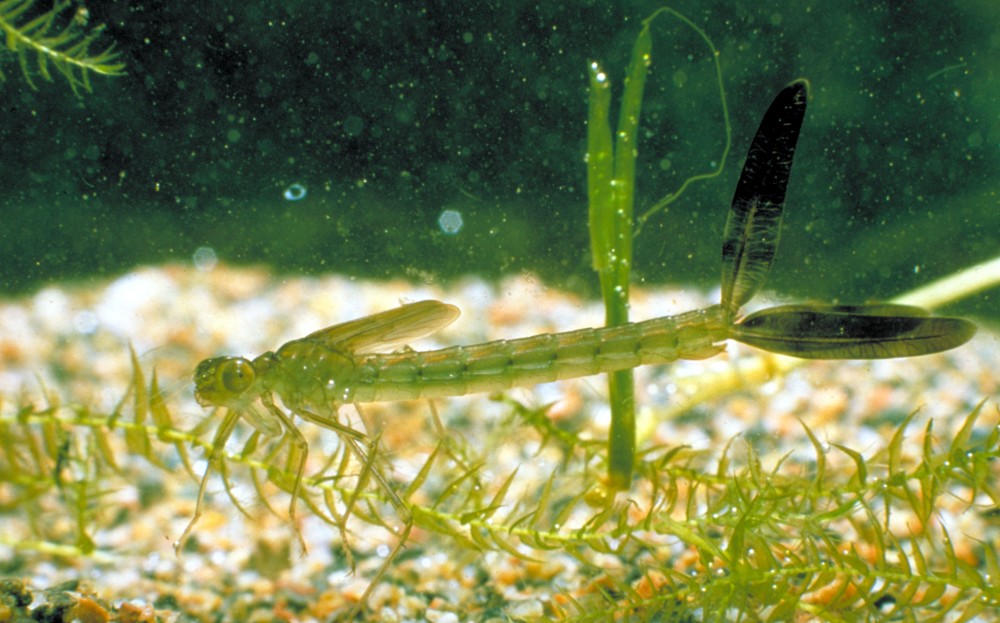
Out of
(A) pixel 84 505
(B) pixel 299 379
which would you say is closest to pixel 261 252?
(B) pixel 299 379

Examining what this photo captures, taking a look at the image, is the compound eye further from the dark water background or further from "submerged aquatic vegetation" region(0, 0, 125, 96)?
"submerged aquatic vegetation" region(0, 0, 125, 96)

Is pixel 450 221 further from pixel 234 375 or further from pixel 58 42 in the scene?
pixel 58 42

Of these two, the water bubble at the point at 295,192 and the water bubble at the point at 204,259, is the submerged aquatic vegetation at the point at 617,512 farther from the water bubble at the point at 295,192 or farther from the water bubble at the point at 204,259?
the water bubble at the point at 295,192

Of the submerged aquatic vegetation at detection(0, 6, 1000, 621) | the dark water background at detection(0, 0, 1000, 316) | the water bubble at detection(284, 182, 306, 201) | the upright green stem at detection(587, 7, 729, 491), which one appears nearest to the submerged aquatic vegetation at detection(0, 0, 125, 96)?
the dark water background at detection(0, 0, 1000, 316)

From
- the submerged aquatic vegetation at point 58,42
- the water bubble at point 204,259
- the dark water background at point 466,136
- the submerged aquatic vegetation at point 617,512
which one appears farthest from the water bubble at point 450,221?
the submerged aquatic vegetation at point 58,42

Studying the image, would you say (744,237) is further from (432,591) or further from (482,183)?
(432,591)

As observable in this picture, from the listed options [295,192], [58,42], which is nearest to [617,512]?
[295,192]
